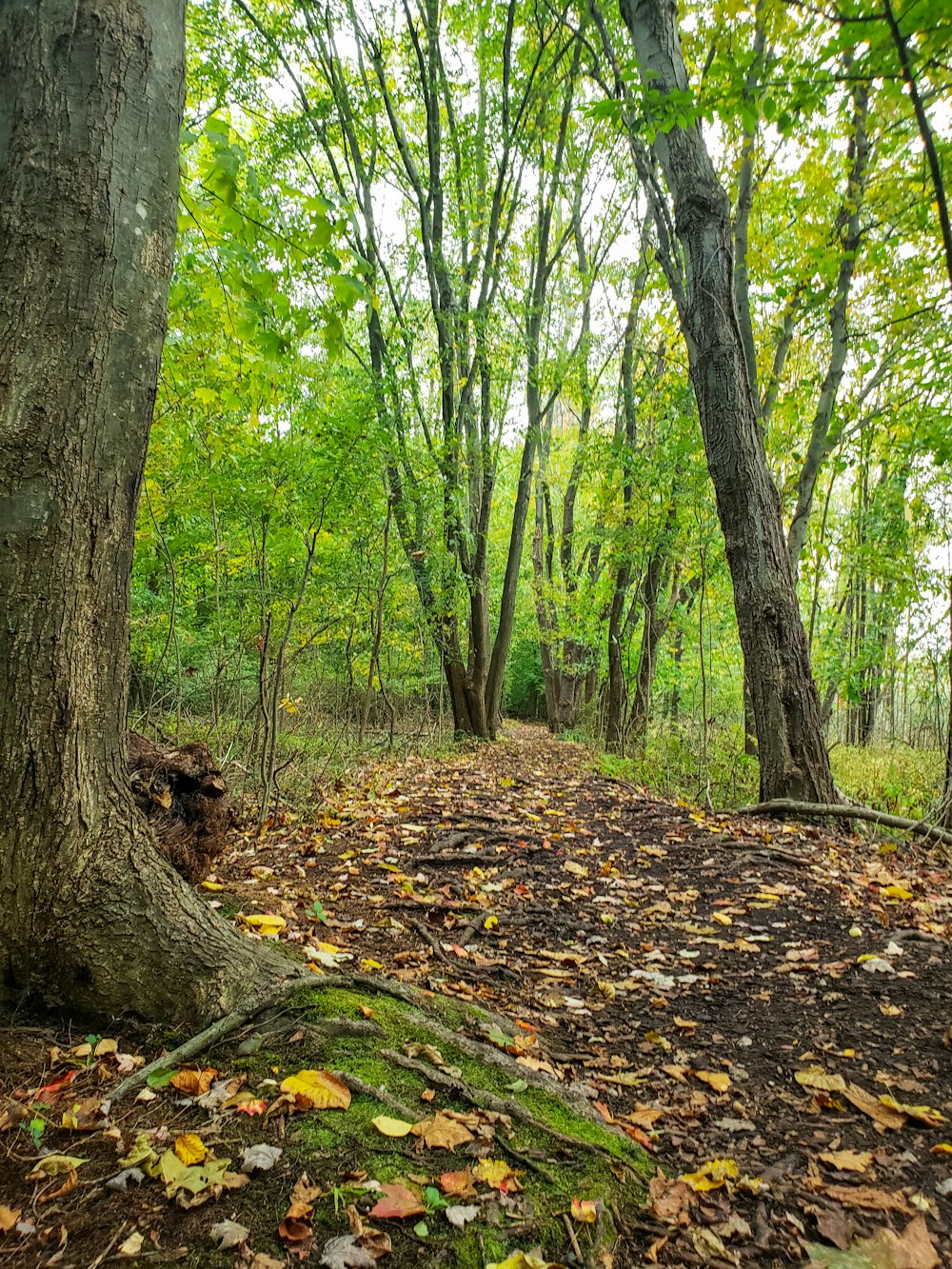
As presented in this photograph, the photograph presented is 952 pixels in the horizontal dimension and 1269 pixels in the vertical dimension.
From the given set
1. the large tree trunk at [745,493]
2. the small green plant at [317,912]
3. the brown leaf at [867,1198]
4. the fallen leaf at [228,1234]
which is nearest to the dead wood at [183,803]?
the small green plant at [317,912]

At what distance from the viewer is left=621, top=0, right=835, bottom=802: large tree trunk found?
5.15 m

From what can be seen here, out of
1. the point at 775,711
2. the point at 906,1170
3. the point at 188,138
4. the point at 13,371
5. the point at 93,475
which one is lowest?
the point at 906,1170

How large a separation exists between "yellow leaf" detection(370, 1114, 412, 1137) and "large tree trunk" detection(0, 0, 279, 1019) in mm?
611

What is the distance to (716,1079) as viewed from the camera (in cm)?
220

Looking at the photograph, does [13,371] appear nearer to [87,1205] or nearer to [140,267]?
[140,267]

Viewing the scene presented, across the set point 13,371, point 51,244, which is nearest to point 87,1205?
point 13,371

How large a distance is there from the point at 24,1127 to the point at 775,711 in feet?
16.7

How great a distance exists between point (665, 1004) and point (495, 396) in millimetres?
11693

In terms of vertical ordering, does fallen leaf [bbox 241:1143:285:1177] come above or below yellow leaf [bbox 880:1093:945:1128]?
above

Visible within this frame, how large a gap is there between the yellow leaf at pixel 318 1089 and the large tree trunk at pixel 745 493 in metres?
4.45

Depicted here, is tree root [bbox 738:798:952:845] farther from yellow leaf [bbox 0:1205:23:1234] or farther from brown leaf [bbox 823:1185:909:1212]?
yellow leaf [bbox 0:1205:23:1234]

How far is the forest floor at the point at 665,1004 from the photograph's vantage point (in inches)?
60.2

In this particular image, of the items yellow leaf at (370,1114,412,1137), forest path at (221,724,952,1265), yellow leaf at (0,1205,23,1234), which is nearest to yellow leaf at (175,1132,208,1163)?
yellow leaf at (0,1205,23,1234)

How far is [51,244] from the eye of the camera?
1793 millimetres
